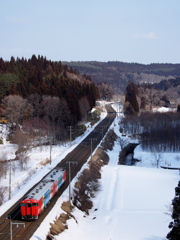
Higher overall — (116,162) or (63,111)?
(63,111)

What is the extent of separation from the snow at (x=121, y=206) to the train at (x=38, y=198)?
953 mm

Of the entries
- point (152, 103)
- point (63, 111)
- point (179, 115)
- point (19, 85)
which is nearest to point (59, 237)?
point (63, 111)

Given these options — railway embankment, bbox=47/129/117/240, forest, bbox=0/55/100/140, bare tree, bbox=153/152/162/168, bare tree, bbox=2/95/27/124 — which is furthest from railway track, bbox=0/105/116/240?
bare tree, bbox=2/95/27/124

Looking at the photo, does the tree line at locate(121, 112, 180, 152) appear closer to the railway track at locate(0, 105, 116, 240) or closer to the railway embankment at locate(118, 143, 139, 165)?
the railway embankment at locate(118, 143, 139, 165)

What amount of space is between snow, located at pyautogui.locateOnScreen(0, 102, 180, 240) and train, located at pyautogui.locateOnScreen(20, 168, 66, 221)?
A: 95cm

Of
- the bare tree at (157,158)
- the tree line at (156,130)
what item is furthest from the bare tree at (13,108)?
the bare tree at (157,158)

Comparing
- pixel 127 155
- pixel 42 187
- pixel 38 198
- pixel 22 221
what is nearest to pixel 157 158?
pixel 127 155

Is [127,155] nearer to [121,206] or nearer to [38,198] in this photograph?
[121,206]

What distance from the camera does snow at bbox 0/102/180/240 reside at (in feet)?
82.2

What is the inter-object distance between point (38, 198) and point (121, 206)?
11.5 m

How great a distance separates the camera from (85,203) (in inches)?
1246

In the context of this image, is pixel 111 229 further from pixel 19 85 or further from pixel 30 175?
pixel 19 85

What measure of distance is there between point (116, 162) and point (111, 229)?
89.9ft

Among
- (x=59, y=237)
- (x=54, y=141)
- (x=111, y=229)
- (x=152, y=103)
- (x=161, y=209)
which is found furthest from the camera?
(x=152, y=103)
